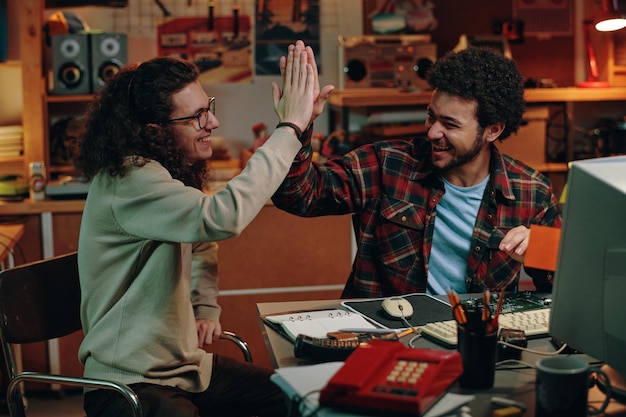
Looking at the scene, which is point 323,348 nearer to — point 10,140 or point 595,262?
point 595,262

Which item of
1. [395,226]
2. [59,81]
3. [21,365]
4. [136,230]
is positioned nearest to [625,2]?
[395,226]

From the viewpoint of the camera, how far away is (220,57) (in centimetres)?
429

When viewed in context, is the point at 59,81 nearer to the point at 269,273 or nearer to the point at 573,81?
the point at 269,273

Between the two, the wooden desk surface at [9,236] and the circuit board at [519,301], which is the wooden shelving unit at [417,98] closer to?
the wooden desk surface at [9,236]

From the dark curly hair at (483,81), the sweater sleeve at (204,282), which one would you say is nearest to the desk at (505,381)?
the sweater sleeve at (204,282)

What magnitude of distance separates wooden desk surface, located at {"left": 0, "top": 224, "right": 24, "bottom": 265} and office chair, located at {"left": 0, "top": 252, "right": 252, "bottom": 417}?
93 cm

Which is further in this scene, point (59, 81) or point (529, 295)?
point (59, 81)

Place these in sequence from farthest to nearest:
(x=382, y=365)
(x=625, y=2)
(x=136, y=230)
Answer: (x=625, y=2)
(x=136, y=230)
(x=382, y=365)

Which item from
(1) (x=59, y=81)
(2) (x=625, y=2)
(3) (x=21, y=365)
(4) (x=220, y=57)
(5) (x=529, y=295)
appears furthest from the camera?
(4) (x=220, y=57)

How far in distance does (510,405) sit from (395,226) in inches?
38.8

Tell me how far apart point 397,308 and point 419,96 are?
82.8 inches

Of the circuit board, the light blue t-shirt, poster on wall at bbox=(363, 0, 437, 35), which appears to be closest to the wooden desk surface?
the light blue t-shirt

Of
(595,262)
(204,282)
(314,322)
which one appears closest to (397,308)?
(314,322)

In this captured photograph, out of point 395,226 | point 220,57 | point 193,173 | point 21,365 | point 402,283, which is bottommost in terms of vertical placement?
point 21,365
